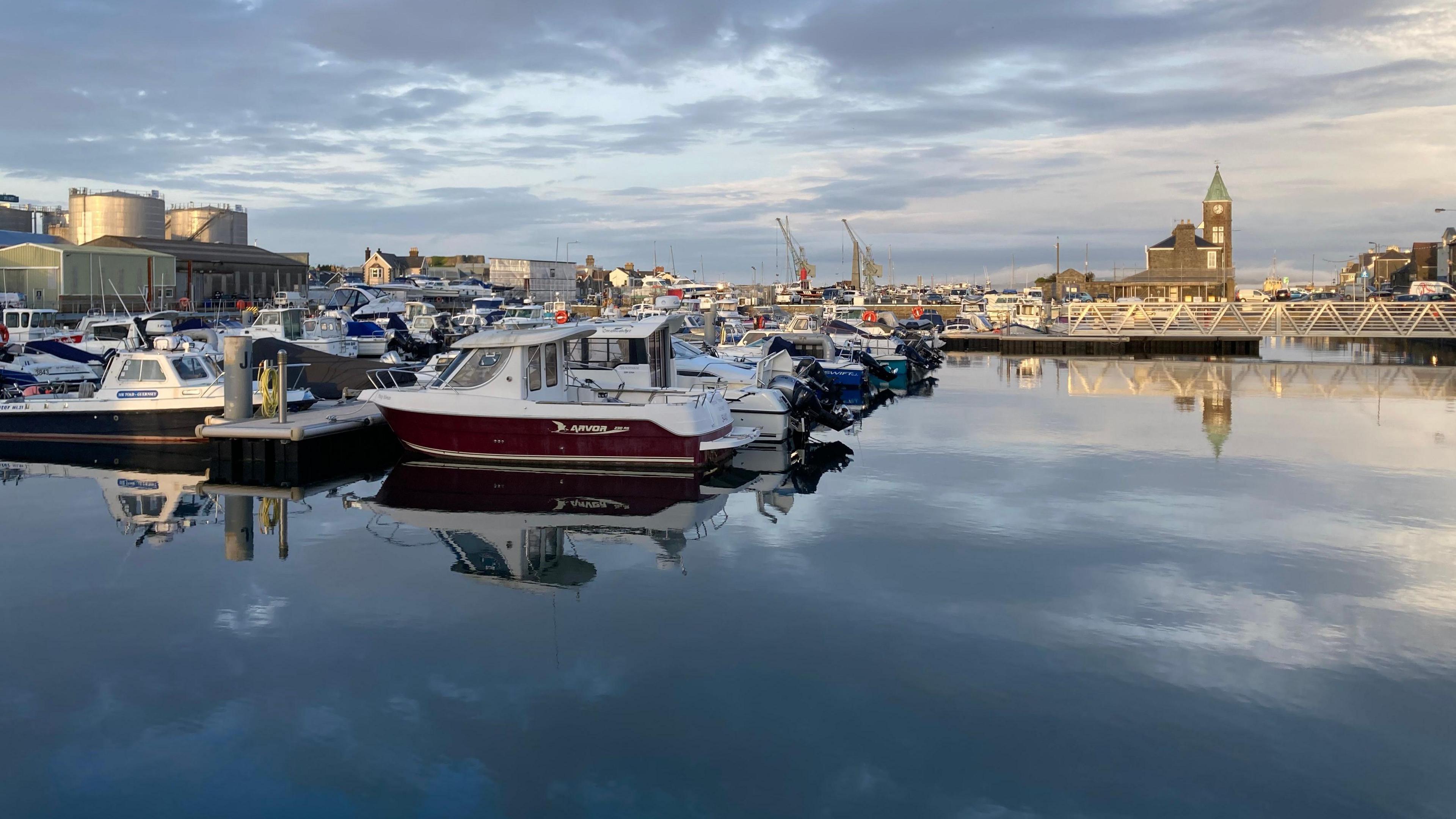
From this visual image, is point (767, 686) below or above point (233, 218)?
below

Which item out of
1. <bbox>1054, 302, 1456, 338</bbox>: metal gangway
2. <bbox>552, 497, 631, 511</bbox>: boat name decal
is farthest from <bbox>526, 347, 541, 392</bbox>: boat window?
<bbox>1054, 302, 1456, 338</bbox>: metal gangway

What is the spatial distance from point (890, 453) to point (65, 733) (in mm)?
15611

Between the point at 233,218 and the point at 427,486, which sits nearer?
the point at 427,486

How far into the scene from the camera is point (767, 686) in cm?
865

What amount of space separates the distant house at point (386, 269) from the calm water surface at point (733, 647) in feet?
285

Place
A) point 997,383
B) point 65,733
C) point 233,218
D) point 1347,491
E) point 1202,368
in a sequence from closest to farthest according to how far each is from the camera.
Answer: point 65,733
point 1347,491
point 997,383
point 1202,368
point 233,218

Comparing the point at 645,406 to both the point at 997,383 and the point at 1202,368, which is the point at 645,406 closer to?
the point at 997,383

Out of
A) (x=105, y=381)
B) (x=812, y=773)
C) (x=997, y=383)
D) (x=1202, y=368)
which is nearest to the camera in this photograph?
(x=812, y=773)

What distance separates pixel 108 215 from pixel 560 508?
87.4m

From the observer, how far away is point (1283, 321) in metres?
58.2

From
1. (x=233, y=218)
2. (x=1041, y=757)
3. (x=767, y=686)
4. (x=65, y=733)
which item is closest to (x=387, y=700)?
(x=65, y=733)

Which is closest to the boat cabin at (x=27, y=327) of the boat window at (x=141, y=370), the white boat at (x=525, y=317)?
the white boat at (x=525, y=317)

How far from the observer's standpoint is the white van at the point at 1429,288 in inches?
3723

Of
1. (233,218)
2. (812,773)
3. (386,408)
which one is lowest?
(812,773)
